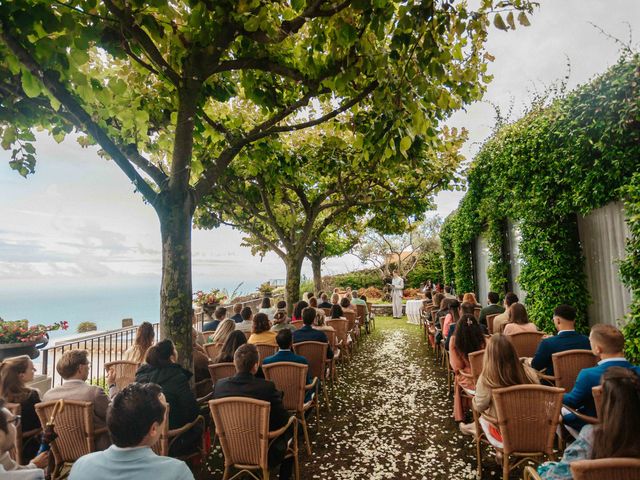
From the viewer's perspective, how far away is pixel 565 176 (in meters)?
5.68

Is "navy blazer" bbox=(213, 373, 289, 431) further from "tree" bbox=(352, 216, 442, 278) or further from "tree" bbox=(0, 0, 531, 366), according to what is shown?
"tree" bbox=(352, 216, 442, 278)

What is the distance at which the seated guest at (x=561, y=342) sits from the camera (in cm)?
389

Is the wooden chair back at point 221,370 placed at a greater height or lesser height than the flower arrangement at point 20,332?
lesser

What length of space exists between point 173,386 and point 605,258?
642cm

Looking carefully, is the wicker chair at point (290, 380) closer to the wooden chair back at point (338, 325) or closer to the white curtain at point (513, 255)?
the wooden chair back at point (338, 325)

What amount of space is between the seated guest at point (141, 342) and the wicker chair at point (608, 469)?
4.42 meters

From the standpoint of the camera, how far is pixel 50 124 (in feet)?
14.4

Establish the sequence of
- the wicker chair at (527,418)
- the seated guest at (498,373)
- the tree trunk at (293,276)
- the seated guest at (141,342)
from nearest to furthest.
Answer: the wicker chair at (527,418) → the seated guest at (498,373) → the seated guest at (141,342) → the tree trunk at (293,276)

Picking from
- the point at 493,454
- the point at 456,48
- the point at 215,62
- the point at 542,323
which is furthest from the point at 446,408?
the point at 215,62

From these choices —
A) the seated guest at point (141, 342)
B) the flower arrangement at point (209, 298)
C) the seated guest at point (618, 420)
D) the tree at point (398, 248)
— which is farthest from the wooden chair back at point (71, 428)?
the tree at point (398, 248)

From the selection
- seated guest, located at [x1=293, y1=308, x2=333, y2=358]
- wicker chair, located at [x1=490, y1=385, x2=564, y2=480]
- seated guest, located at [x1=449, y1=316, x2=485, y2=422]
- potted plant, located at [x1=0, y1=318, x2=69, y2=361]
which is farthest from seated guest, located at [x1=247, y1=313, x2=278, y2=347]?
potted plant, located at [x1=0, y1=318, x2=69, y2=361]

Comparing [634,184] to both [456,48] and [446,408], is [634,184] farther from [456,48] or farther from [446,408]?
[446,408]

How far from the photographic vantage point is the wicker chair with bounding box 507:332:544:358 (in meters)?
4.84

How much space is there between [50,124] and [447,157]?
818 cm
